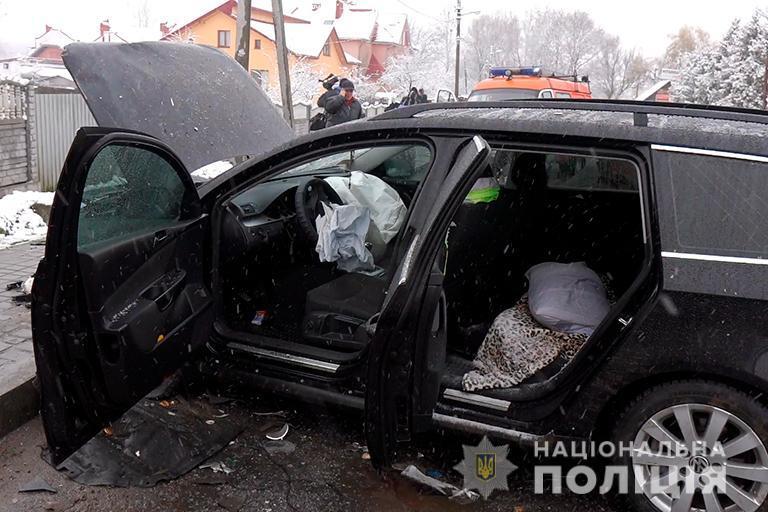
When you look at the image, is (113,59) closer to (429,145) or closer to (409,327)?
(429,145)

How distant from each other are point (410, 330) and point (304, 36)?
53.3 metres

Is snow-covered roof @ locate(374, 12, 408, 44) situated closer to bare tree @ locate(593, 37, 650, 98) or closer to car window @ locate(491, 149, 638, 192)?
bare tree @ locate(593, 37, 650, 98)

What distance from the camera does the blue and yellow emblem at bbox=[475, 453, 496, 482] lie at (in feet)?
9.72

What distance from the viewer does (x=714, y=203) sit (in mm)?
2381

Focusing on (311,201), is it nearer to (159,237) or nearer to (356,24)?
(159,237)

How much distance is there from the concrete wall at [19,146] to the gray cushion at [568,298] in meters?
7.60

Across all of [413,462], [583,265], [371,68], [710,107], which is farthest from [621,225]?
[371,68]

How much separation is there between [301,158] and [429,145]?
0.63 meters

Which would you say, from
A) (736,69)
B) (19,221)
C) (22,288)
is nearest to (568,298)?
(22,288)

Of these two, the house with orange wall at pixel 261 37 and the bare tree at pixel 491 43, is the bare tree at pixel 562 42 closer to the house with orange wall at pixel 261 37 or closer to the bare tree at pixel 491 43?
the bare tree at pixel 491 43

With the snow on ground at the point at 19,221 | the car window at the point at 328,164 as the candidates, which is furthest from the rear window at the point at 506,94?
the car window at the point at 328,164

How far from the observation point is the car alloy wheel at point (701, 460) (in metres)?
2.40

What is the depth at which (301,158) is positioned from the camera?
3096 millimetres
